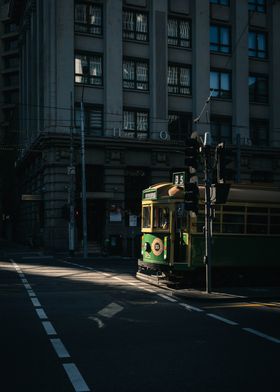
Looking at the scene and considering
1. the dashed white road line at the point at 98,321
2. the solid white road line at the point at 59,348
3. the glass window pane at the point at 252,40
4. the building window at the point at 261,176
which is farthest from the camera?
the glass window pane at the point at 252,40

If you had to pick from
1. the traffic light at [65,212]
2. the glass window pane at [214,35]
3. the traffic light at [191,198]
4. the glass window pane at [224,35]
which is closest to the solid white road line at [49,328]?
the traffic light at [191,198]

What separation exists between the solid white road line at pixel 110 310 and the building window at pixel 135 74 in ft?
87.0

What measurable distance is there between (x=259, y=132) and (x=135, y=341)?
34.7m

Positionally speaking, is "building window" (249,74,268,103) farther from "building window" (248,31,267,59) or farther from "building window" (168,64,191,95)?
"building window" (168,64,191,95)

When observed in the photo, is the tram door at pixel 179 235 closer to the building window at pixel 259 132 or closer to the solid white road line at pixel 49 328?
the solid white road line at pixel 49 328

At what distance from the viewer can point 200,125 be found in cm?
3941

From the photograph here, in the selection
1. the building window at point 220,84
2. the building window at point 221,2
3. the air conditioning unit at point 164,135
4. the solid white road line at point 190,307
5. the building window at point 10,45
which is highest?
the building window at point 10,45

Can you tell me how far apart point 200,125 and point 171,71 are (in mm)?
4329

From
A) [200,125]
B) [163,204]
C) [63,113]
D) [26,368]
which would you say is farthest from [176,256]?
[200,125]

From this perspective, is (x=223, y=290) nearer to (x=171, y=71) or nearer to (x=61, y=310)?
(x=61, y=310)

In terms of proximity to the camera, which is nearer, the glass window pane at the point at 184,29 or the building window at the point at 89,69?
the building window at the point at 89,69

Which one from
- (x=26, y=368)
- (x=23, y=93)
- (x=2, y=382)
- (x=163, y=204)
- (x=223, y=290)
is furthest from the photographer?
(x=23, y=93)

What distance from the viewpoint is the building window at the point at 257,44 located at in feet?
137

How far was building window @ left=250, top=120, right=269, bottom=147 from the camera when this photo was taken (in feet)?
136
